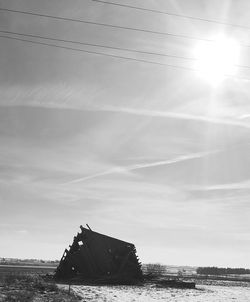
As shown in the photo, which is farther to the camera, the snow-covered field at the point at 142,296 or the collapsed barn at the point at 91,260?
the collapsed barn at the point at 91,260

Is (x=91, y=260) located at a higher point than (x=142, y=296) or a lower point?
Result: higher

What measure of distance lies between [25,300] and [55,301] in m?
1.68

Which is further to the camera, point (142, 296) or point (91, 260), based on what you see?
point (91, 260)

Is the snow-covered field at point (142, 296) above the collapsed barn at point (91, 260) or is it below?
below

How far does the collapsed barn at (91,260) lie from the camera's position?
3572 cm

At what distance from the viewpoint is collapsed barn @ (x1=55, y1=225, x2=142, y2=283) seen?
3572 centimetres

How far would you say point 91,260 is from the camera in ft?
117

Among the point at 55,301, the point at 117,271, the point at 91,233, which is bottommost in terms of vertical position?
the point at 55,301

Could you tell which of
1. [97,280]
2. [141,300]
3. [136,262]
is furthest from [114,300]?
[136,262]

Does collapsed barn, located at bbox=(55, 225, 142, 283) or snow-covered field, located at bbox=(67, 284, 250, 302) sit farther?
collapsed barn, located at bbox=(55, 225, 142, 283)

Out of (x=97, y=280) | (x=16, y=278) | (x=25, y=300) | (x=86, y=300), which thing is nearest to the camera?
(x=25, y=300)

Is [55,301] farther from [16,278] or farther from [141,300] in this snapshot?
[16,278]

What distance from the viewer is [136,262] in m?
37.2

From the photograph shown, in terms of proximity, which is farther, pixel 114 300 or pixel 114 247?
pixel 114 247
